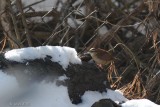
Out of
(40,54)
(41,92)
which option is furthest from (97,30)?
(41,92)

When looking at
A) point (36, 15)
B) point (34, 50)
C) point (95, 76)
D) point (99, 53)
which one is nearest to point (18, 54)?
point (34, 50)

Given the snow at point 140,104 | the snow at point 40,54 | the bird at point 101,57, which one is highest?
the bird at point 101,57

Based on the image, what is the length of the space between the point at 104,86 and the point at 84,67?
112 millimetres

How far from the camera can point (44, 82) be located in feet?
5.34

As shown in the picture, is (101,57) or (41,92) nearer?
(41,92)

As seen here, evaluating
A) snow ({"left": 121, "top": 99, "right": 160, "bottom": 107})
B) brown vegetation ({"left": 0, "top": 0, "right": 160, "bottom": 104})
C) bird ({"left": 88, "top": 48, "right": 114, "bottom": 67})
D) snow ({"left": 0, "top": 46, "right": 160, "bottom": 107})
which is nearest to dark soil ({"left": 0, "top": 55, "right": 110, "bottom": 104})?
snow ({"left": 0, "top": 46, "right": 160, "bottom": 107})

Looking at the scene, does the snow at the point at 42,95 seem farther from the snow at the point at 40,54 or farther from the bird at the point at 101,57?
the bird at the point at 101,57

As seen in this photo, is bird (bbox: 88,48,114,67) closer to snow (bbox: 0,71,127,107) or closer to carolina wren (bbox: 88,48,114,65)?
carolina wren (bbox: 88,48,114,65)

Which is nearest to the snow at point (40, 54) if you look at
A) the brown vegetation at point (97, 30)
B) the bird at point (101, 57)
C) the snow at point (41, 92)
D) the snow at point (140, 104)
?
the snow at point (41, 92)

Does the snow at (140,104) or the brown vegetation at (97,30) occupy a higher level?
the brown vegetation at (97,30)

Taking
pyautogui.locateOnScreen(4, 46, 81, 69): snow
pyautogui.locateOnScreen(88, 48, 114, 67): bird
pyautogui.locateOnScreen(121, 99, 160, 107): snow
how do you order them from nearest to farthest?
pyautogui.locateOnScreen(121, 99, 160, 107): snow
pyautogui.locateOnScreen(4, 46, 81, 69): snow
pyautogui.locateOnScreen(88, 48, 114, 67): bird

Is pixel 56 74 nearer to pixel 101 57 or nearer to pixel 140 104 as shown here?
pixel 140 104

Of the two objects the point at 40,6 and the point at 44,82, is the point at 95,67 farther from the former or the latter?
the point at 40,6

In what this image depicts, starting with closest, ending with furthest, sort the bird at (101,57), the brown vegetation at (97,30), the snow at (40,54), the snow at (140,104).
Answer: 1. the snow at (140,104)
2. the snow at (40,54)
3. the bird at (101,57)
4. the brown vegetation at (97,30)
